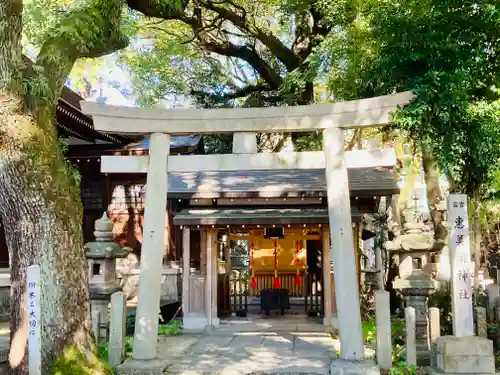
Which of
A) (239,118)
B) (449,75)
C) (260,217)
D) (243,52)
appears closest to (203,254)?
(260,217)

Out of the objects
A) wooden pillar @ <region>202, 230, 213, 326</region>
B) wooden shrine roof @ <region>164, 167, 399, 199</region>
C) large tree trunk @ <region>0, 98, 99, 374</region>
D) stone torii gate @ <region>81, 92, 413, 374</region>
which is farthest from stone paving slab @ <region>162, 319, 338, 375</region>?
wooden shrine roof @ <region>164, 167, 399, 199</region>

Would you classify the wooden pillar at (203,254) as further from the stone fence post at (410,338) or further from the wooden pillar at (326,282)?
the stone fence post at (410,338)

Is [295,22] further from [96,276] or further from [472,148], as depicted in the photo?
[96,276]

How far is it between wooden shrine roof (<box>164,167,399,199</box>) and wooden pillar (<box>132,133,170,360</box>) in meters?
3.71

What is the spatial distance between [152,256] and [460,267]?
4656mm

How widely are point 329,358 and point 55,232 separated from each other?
487 cm

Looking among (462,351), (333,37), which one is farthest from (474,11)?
(462,351)

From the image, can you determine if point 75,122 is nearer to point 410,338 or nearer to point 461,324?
point 410,338

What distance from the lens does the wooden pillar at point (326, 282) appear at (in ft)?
36.7

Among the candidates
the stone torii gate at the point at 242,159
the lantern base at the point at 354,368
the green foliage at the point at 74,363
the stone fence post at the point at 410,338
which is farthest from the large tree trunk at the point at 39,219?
the stone fence post at the point at 410,338

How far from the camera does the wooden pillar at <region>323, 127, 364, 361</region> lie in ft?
24.1

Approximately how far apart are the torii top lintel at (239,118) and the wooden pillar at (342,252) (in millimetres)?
307

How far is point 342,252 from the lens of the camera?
7.52 m

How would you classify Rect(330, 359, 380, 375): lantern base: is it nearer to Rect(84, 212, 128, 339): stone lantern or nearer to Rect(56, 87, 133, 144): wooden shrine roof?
Rect(84, 212, 128, 339): stone lantern
